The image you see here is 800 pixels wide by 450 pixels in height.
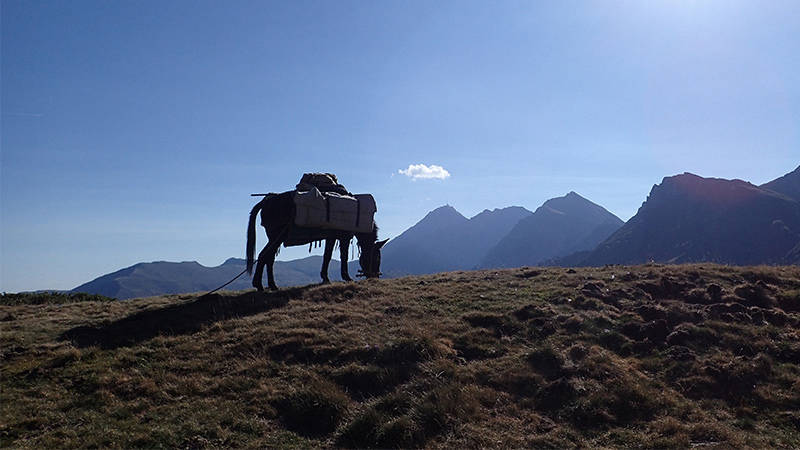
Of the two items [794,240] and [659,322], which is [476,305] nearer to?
[659,322]

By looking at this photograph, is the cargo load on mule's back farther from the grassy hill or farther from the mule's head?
the grassy hill

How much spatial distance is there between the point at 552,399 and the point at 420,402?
6.92 ft

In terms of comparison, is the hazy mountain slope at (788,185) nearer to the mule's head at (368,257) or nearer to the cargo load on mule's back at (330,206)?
the mule's head at (368,257)

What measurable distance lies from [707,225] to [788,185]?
51187mm

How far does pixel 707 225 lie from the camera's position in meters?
140

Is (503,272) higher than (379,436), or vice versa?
(503,272)

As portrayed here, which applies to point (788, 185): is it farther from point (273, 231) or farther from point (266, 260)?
point (266, 260)

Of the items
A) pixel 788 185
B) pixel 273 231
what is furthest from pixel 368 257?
pixel 788 185

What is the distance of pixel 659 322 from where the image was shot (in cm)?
1020

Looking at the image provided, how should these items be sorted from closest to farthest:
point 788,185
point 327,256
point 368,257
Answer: point 327,256, point 368,257, point 788,185

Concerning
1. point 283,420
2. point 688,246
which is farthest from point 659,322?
point 688,246

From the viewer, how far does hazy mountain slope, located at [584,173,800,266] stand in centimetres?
12019

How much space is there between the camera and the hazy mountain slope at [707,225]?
120 m

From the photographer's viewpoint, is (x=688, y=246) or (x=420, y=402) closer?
(x=420, y=402)
